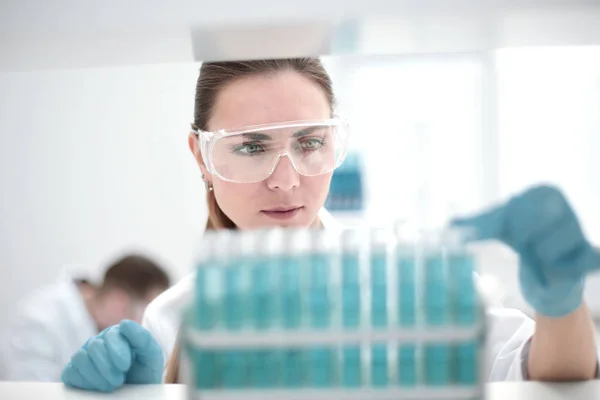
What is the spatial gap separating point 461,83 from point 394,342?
463 cm

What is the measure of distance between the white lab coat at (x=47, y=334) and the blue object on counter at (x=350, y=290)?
2666 millimetres

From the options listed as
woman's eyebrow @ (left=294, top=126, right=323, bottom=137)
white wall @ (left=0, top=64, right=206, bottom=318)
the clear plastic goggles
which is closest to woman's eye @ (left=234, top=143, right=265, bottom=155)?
the clear plastic goggles

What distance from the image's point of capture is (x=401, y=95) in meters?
5.09

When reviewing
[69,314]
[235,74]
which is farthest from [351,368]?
[69,314]

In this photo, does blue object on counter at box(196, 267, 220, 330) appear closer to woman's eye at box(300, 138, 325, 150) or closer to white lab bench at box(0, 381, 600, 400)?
white lab bench at box(0, 381, 600, 400)

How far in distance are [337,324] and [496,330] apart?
100 centimetres

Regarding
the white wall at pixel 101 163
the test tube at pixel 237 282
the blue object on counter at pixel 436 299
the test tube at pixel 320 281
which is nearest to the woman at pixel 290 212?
the blue object on counter at pixel 436 299

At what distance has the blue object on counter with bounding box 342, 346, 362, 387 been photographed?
0.82 m

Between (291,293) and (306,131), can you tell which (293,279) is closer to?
(291,293)

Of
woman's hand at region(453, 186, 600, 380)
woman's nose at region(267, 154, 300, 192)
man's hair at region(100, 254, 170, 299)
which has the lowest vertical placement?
woman's hand at region(453, 186, 600, 380)

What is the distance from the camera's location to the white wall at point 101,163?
14.3 ft

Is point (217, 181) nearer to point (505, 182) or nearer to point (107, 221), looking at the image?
point (107, 221)

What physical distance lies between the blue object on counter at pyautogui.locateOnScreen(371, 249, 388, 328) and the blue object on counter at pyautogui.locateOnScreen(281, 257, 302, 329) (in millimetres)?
105

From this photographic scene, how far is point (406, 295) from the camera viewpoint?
2.69ft
